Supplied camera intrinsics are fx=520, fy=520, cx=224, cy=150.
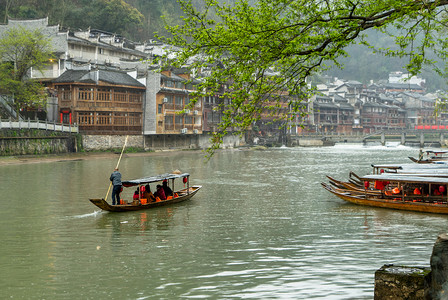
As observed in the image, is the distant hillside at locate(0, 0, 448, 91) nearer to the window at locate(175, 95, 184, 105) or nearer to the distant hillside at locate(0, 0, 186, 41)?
the distant hillside at locate(0, 0, 186, 41)

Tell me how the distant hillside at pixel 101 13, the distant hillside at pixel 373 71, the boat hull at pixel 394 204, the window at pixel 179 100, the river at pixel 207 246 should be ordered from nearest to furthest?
the river at pixel 207 246
the boat hull at pixel 394 204
the window at pixel 179 100
the distant hillside at pixel 101 13
the distant hillside at pixel 373 71

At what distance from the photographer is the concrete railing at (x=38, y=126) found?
50656 mm

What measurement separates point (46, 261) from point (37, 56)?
46.7 metres

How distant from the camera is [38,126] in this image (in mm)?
53969

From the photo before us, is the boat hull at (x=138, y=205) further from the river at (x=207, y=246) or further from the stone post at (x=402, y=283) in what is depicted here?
the stone post at (x=402, y=283)

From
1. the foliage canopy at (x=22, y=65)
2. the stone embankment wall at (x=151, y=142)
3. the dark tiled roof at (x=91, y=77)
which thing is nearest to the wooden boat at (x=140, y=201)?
the foliage canopy at (x=22, y=65)

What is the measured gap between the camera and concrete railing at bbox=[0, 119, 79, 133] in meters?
50.7

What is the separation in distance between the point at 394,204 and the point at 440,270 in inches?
687

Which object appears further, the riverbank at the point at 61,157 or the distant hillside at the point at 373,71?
the distant hillside at the point at 373,71

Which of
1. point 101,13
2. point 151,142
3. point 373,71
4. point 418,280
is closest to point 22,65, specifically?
point 151,142

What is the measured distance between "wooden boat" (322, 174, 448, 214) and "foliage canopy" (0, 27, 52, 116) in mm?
40052

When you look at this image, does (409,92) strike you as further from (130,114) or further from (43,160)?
(43,160)

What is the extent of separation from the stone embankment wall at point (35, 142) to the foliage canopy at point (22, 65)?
380 cm

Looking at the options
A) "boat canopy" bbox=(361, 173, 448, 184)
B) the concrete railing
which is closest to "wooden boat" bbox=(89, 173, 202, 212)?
"boat canopy" bbox=(361, 173, 448, 184)
